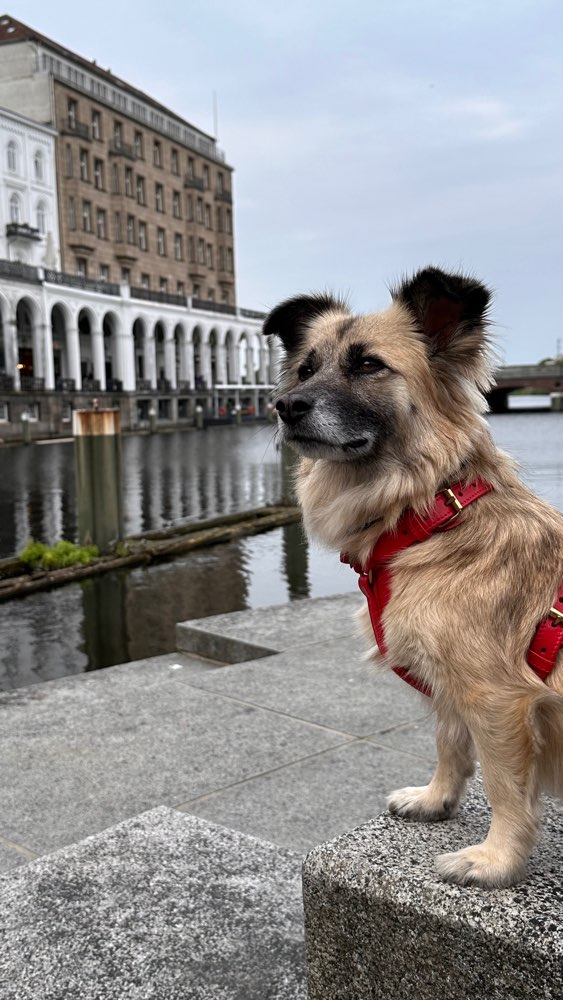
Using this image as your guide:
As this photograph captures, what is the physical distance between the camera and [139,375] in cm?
7806

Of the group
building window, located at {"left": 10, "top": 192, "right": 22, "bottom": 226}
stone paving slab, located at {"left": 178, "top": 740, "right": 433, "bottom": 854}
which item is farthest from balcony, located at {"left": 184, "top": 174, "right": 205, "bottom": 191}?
stone paving slab, located at {"left": 178, "top": 740, "right": 433, "bottom": 854}

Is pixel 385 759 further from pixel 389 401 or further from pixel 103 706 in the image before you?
pixel 389 401

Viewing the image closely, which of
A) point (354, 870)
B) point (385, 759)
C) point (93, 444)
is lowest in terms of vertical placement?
point (385, 759)

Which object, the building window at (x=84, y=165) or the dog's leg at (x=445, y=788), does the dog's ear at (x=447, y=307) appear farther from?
the building window at (x=84, y=165)

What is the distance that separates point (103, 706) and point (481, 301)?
13.9ft

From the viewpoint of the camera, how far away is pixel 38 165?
66812 mm

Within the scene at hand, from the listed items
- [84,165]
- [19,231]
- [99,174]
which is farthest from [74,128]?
[19,231]

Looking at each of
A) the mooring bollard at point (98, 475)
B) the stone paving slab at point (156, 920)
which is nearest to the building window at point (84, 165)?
the mooring bollard at point (98, 475)

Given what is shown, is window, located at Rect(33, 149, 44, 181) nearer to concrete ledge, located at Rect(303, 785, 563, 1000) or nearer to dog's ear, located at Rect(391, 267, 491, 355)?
dog's ear, located at Rect(391, 267, 491, 355)

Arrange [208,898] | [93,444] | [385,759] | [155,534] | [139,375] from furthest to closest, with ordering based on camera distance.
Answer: [139,375] < [155,534] < [93,444] < [385,759] < [208,898]

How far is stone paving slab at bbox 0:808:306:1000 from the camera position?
2.92 m

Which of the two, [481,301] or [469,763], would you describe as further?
[469,763]

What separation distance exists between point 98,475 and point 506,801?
10.7 m

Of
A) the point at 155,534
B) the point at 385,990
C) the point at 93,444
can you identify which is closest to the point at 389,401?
the point at 385,990
